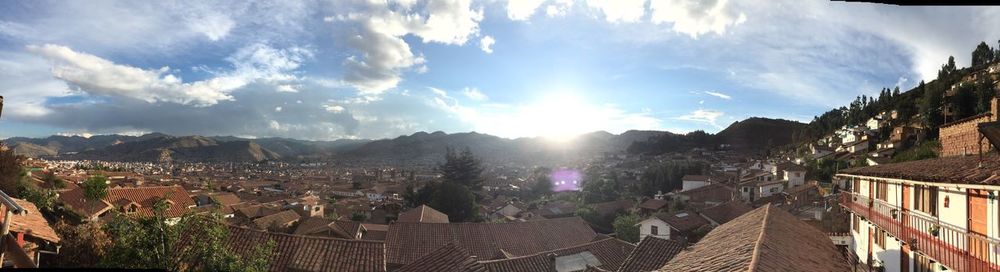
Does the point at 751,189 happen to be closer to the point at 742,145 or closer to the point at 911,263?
the point at 911,263

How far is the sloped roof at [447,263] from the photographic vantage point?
19.2 meters

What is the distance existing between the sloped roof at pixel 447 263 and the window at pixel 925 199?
45.0 ft

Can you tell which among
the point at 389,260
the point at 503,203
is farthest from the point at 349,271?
the point at 503,203

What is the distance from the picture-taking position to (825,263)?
990 cm

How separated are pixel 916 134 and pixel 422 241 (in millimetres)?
60967

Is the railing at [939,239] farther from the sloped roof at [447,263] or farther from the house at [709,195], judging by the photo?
the house at [709,195]

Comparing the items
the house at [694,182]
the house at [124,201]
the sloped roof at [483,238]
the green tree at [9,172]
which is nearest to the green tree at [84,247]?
the green tree at [9,172]

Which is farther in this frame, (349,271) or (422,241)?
(422,241)

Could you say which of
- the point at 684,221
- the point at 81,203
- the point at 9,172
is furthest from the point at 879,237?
the point at 81,203

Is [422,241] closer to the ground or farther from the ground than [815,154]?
closer to the ground

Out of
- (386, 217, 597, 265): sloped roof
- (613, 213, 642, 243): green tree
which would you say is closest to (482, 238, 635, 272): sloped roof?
(386, 217, 597, 265): sloped roof

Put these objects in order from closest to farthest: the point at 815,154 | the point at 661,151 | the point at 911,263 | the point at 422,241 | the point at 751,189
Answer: the point at 911,263, the point at 422,241, the point at 751,189, the point at 815,154, the point at 661,151

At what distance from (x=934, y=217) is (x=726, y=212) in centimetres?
2925

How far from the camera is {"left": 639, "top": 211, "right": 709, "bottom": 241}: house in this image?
1505 inches
